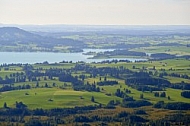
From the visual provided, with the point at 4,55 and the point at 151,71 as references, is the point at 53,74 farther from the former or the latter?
the point at 4,55

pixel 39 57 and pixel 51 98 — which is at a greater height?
pixel 51 98

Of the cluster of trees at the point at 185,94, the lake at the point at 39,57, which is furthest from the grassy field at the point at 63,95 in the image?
the lake at the point at 39,57

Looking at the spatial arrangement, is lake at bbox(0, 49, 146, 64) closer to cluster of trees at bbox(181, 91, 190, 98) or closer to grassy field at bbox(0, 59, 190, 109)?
grassy field at bbox(0, 59, 190, 109)

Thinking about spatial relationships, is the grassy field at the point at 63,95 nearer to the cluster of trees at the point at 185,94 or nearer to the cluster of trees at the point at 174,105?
the cluster of trees at the point at 185,94

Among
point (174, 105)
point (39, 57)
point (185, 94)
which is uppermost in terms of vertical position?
point (185, 94)

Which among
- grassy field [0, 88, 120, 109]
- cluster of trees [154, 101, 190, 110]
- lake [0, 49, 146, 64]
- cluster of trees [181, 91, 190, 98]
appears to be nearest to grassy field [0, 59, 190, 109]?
grassy field [0, 88, 120, 109]

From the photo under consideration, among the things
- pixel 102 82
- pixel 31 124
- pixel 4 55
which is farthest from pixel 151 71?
pixel 4 55

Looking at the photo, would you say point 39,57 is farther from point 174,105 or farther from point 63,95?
point 174,105

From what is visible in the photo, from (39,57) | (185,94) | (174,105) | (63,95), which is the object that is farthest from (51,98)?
(39,57)

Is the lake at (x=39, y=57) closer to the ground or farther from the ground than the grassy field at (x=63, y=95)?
closer to the ground

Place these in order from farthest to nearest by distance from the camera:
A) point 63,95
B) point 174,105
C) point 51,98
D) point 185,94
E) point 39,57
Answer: point 39,57 < point 185,94 < point 63,95 < point 51,98 < point 174,105

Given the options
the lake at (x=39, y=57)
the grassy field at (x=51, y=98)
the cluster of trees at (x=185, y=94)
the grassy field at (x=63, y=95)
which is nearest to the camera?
the grassy field at (x=51, y=98)
